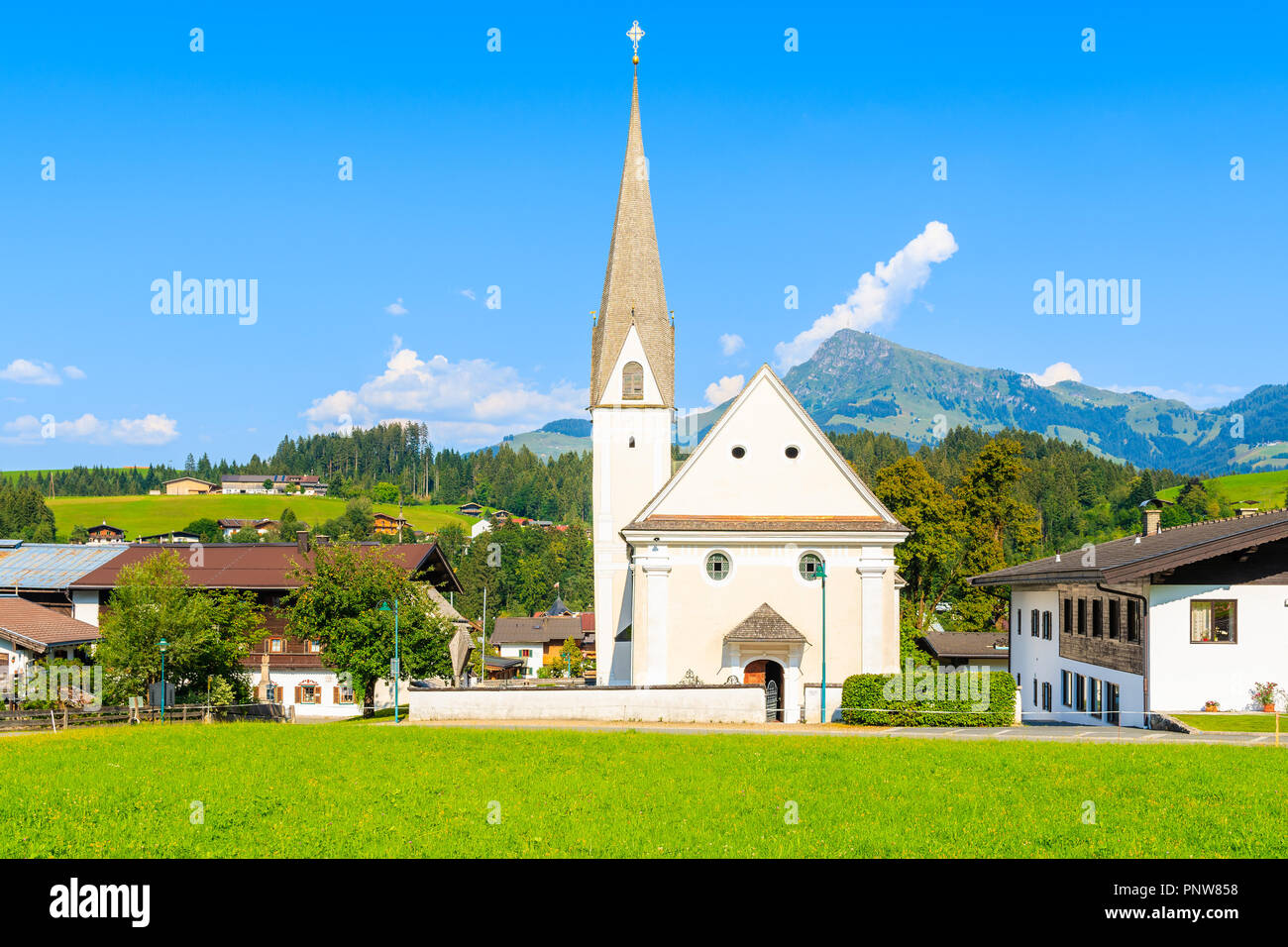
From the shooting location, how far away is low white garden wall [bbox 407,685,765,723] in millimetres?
32531

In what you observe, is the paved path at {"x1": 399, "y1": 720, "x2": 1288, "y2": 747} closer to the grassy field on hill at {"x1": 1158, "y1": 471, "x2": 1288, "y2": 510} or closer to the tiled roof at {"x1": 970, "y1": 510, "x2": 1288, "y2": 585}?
the tiled roof at {"x1": 970, "y1": 510, "x2": 1288, "y2": 585}

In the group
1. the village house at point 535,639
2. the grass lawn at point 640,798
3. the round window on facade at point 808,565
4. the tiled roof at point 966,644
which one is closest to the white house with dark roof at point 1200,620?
the grass lawn at point 640,798

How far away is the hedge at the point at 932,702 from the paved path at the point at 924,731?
603 millimetres

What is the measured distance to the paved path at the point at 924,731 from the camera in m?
25.5

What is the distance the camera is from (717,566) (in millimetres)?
39156

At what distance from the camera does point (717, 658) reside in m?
38.6

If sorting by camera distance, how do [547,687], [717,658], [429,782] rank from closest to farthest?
[429,782]
[547,687]
[717,658]

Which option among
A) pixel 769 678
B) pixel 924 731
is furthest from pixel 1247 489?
pixel 924 731

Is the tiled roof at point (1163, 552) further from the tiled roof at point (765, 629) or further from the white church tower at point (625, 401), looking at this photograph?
the white church tower at point (625, 401)

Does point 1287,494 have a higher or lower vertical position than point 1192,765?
higher

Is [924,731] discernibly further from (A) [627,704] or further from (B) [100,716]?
(B) [100,716]

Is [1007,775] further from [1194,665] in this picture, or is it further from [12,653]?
[12,653]
